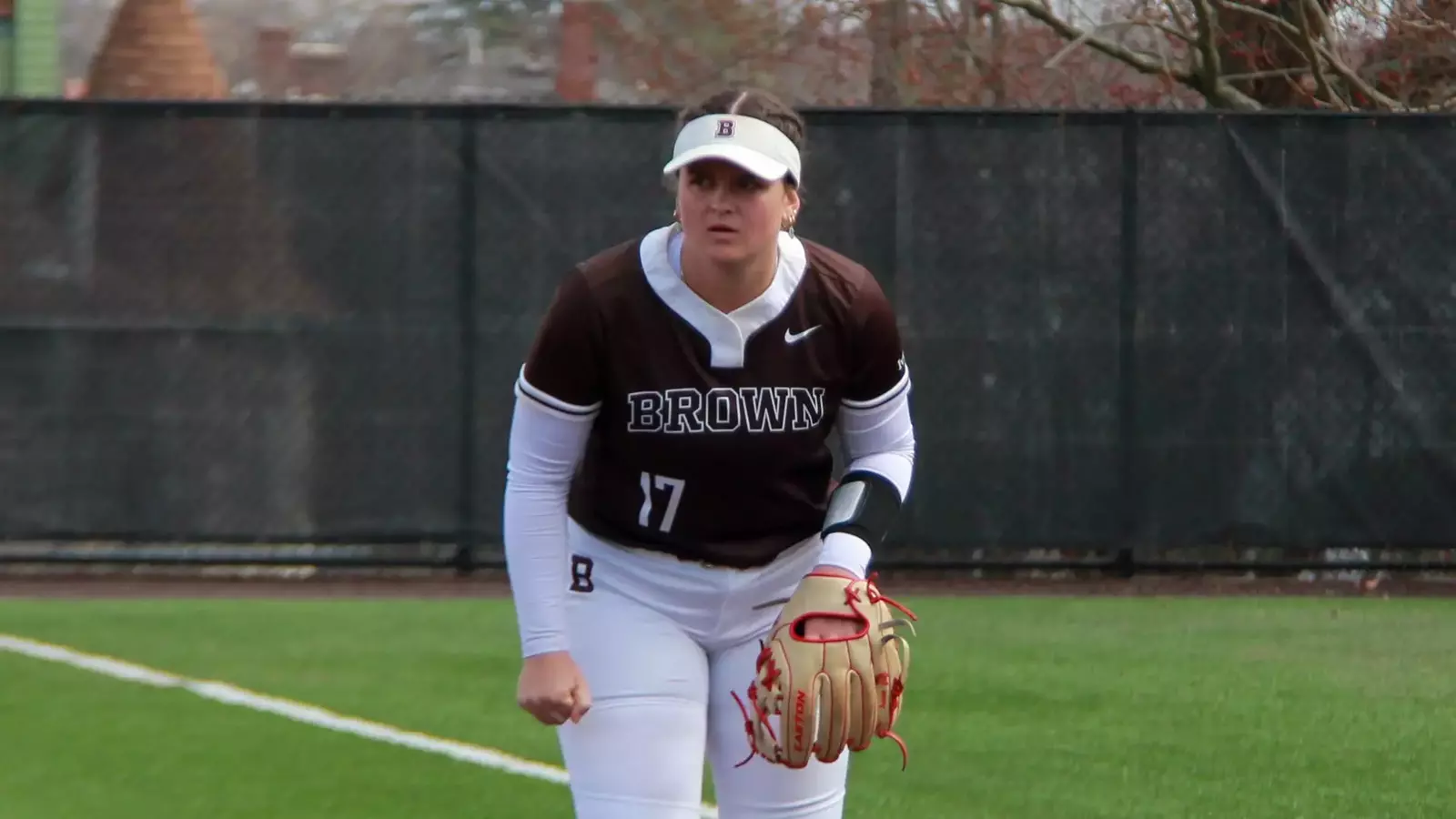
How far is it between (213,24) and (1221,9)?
10414 millimetres

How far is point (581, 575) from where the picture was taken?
12.6 feet

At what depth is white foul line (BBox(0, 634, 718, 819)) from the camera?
6.48 m

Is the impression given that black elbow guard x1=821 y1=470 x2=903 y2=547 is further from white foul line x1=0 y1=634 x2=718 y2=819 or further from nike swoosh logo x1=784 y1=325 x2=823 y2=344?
white foul line x1=0 y1=634 x2=718 y2=819

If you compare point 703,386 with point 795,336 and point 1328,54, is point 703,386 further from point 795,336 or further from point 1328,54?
point 1328,54

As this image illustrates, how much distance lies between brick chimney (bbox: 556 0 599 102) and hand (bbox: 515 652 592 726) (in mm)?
13893

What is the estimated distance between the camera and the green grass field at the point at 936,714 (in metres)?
6.05

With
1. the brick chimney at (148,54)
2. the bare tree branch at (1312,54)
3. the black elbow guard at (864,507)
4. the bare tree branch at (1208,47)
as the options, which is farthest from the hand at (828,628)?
the brick chimney at (148,54)

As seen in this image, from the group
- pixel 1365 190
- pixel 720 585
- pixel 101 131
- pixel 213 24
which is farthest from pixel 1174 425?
pixel 213 24

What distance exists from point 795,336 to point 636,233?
6.69 meters

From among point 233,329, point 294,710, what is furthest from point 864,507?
point 233,329

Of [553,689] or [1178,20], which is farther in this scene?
[1178,20]

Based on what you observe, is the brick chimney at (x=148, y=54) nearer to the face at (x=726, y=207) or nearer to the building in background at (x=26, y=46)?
the building in background at (x=26, y=46)

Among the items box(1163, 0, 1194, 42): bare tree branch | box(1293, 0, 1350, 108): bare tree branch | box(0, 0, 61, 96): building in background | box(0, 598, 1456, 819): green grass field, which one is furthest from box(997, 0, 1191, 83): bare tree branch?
box(0, 0, 61, 96): building in background

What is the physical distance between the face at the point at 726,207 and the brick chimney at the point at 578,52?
13.8m
